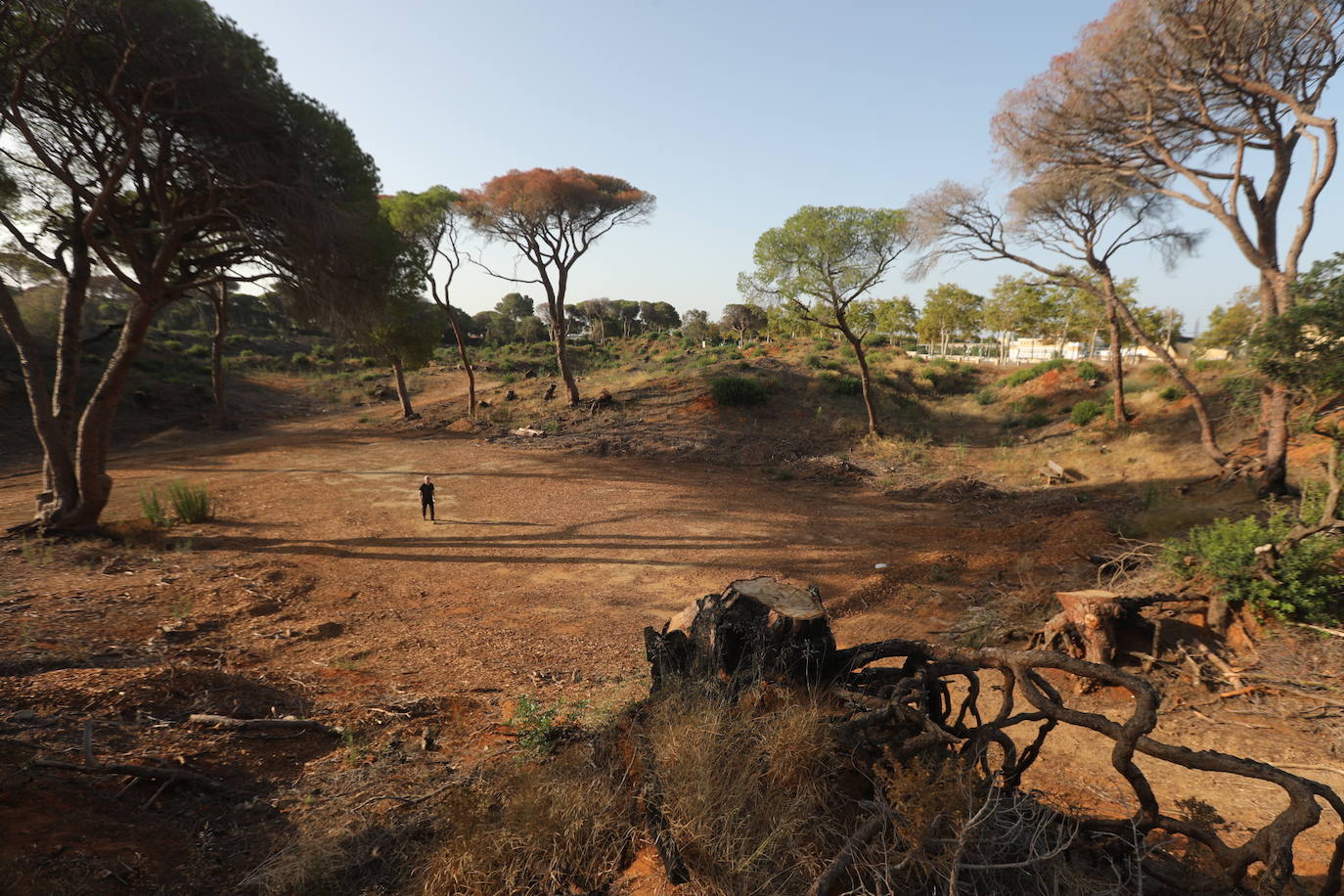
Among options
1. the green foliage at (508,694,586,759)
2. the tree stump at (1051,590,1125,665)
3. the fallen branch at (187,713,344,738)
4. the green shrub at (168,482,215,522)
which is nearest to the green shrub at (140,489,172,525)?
the green shrub at (168,482,215,522)

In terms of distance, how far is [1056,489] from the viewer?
495 inches

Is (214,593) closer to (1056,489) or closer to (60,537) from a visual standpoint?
(60,537)

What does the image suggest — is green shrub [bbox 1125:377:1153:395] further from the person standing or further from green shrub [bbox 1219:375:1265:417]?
the person standing

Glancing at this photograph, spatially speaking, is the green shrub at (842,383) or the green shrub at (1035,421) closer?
the green shrub at (1035,421)

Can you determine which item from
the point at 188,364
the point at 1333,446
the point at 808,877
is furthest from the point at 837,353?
the point at 188,364

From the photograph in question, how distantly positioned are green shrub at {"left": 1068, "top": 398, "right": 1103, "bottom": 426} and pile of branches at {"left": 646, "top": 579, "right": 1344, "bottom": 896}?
1807cm

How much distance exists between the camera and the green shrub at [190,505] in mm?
9766

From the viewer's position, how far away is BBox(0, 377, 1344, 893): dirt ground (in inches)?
115

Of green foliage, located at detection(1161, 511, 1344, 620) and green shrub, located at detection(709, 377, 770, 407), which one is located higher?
green shrub, located at detection(709, 377, 770, 407)

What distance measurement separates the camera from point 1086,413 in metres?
17.7

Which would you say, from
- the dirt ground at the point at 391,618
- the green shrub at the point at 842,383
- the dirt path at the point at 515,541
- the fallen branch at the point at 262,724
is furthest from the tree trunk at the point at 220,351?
the green shrub at the point at 842,383

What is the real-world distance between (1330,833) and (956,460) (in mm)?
14263

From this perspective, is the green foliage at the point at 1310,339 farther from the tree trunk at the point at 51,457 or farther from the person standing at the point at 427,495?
the tree trunk at the point at 51,457

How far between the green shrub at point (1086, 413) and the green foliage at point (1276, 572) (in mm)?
14657
